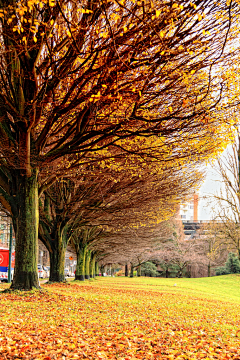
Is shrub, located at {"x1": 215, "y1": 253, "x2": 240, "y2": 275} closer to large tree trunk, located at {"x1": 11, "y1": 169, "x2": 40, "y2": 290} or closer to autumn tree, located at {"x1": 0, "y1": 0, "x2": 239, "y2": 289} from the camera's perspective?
autumn tree, located at {"x1": 0, "y1": 0, "x2": 239, "y2": 289}

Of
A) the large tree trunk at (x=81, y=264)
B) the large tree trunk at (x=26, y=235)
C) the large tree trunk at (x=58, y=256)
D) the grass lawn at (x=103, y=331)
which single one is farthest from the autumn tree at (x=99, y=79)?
the large tree trunk at (x=81, y=264)

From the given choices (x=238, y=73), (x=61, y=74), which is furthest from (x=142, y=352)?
(x=238, y=73)

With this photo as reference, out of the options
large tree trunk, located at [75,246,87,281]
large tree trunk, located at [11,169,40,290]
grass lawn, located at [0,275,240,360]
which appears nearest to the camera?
grass lawn, located at [0,275,240,360]

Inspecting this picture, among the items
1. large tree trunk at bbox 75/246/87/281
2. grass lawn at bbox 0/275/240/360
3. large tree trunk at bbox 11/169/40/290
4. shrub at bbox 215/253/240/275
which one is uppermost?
large tree trunk at bbox 11/169/40/290

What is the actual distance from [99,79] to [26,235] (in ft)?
16.7

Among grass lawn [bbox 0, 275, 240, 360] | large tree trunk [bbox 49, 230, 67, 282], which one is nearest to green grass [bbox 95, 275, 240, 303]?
large tree trunk [bbox 49, 230, 67, 282]

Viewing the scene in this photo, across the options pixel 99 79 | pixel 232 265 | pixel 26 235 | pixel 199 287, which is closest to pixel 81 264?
pixel 199 287

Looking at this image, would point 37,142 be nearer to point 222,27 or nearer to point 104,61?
point 104,61

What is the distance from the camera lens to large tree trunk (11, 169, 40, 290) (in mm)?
9609

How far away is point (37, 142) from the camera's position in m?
9.43

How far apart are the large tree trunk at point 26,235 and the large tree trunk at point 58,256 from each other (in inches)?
252

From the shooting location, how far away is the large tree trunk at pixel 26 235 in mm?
9609

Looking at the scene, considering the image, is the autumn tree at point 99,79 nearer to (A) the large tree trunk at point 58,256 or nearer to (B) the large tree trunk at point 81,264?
(A) the large tree trunk at point 58,256

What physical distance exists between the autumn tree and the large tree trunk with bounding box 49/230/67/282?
601 cm
